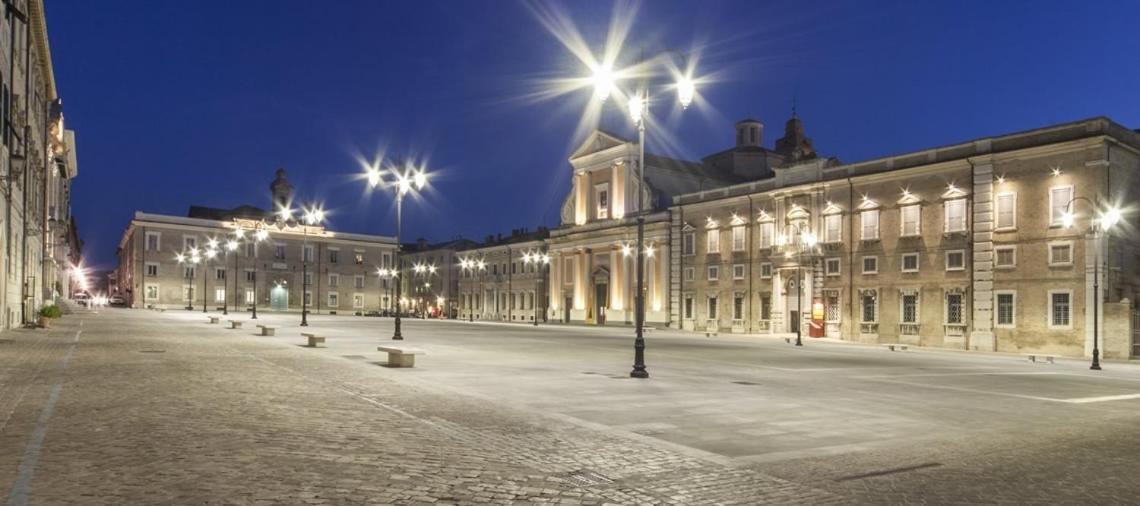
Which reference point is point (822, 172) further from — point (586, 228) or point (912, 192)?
point (586, 228)

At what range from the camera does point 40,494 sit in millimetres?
6914

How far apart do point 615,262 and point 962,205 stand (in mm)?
33962

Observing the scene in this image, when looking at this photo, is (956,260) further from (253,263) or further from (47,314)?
(253,263)

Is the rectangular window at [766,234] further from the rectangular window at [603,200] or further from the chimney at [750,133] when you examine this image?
the chimney at [750,133]

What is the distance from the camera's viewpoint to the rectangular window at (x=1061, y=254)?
3859 centimetres

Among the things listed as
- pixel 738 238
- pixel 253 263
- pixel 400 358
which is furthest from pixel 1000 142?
pixel 253 263

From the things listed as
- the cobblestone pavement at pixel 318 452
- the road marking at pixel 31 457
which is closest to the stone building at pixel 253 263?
the cobblestone pavement at pixel 318 452

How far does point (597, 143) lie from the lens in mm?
76125

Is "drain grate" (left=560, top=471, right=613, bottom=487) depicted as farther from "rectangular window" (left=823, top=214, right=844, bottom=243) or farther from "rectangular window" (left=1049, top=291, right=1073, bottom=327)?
"rectangular window" (left=823, top=214, right=844, bottom=243)

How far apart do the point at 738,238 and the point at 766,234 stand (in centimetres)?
264

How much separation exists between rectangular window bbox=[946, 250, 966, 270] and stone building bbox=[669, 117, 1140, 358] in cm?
5

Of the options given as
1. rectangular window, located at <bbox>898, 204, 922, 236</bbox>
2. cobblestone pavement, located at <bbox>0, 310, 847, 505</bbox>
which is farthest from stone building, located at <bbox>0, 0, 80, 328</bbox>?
rectangular window, located at <bbox>898, 204, 922, 236</bbox>

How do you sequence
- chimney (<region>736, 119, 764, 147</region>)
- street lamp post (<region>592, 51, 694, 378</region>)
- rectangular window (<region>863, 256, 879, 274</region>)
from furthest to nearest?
chimney (<region>736, 119, 764, 147</region>) → rectangular window (<region>863, 256, 879, 274</region>) → street lamp post (<region>592, 51, 694, 378</region>)

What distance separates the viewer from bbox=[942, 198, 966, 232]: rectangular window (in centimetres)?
4384
